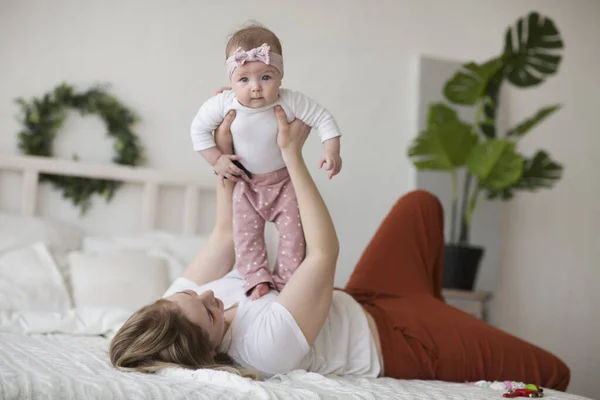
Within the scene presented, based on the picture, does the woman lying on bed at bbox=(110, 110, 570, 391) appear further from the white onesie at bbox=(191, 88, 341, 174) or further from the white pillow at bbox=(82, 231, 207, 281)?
the white pillow at bbox=(82, 231, 207, 281)

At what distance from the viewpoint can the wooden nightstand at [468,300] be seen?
318 cm

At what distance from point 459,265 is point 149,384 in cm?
232

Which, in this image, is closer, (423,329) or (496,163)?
(423,329)

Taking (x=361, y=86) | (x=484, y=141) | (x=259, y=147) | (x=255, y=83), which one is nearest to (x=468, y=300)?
(x=484, y=141)

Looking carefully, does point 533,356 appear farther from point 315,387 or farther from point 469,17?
point 469,17

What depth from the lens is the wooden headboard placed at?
112 inches

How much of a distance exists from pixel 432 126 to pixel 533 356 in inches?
65.6

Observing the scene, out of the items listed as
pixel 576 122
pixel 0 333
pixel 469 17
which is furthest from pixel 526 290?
pixel 0 333

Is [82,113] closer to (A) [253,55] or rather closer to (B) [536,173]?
(A) [253,55]

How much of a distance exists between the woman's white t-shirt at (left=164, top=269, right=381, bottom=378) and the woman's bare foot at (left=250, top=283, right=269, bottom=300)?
10 millimetres

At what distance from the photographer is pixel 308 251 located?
5.09 feet

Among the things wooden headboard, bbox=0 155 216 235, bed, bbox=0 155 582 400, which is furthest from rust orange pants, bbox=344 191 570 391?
wooden headboard, bbox=0 155 216 235

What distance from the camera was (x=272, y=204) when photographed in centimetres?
161

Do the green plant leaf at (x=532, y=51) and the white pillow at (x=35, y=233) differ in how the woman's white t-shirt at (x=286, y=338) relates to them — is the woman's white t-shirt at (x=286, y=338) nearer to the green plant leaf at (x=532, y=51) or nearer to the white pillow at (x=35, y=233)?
the white pillow at (x=35, y=233)
